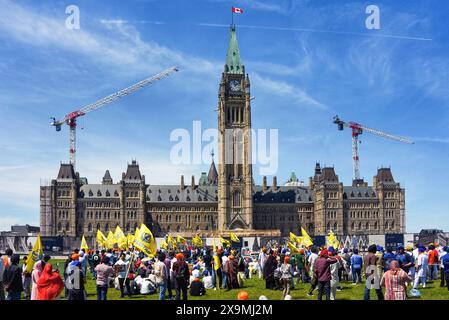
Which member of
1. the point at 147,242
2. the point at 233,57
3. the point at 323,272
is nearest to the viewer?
the point at 323,272

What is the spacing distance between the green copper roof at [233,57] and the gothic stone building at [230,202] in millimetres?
251

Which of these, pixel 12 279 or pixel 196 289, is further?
pixel 196 289

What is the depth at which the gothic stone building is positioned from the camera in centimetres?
13200

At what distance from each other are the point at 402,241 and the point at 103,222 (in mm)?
73160

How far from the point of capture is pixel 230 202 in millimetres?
133125

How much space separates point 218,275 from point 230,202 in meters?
107

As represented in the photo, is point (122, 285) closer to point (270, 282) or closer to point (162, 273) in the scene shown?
point (162, 273)

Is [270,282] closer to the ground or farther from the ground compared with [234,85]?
closer to the ground

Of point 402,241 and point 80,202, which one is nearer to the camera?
point 402,241

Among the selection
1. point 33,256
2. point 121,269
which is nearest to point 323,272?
point 121,269
